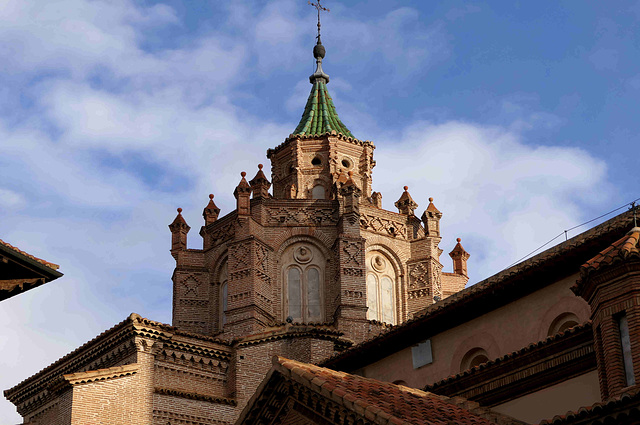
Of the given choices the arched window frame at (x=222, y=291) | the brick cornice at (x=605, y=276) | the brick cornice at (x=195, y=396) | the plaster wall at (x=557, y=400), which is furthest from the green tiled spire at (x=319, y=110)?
the brick cornice at (x=605, y=276)

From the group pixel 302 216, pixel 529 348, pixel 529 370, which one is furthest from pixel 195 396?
pixel 529 348

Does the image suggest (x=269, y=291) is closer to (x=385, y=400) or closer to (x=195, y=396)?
(x=195, y=396)

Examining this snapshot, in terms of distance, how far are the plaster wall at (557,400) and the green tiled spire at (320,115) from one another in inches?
918

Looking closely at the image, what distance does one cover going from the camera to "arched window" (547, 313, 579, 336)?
23.9 metres

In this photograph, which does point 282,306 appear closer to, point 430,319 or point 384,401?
point 430,319

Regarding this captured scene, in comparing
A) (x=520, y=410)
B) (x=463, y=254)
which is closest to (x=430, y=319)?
(x=520, y=410)

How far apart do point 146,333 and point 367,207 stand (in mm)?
11459

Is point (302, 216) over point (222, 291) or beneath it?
over

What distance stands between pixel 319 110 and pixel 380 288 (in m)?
8.93

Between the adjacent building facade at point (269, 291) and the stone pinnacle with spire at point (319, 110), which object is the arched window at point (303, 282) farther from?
the stone pinnacle with spire at point (319, 110)

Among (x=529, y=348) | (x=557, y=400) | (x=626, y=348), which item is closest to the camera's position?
(x=626, y=348)

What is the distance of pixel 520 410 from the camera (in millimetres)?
21406

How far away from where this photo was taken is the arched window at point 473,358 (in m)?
26.2

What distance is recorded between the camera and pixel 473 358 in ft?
86.8
